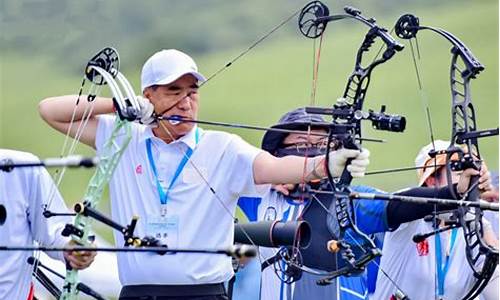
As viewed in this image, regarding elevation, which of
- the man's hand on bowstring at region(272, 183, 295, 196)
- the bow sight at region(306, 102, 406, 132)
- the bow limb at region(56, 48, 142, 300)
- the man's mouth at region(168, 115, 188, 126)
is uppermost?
the man's mouth at region(168, 115, 188, 126)

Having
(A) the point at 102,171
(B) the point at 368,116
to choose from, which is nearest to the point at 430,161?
(B) the point at 368,116

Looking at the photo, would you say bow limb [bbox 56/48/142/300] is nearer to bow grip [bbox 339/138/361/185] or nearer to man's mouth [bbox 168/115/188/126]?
man's mouth [bbox 168/115/188/126]

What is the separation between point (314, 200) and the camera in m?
4.84

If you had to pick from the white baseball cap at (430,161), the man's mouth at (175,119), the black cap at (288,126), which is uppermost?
the black cap at (288,126)

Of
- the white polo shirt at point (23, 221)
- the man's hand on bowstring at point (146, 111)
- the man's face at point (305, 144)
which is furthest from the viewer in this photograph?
the man's face at point (305, 144)

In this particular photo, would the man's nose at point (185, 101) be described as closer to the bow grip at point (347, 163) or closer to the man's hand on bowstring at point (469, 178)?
the bow grip at point (347, 163)

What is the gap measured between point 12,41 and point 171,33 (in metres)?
1.78

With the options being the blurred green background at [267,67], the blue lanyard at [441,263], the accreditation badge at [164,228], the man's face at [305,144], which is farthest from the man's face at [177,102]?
the blurred green background at [267,67]

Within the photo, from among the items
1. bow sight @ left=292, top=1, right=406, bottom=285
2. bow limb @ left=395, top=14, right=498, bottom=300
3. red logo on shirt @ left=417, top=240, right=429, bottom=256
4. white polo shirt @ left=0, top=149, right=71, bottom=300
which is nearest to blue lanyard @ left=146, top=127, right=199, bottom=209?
white polo shirt @ left=0, top=149, right=71, bottom=300

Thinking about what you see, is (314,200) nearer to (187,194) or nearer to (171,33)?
(187,194)

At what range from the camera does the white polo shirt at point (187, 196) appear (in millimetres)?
4613

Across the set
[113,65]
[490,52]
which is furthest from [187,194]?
[490,52]

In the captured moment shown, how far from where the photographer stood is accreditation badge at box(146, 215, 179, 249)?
460 cm

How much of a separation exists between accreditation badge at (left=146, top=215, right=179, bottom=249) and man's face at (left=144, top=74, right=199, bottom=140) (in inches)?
13.8
